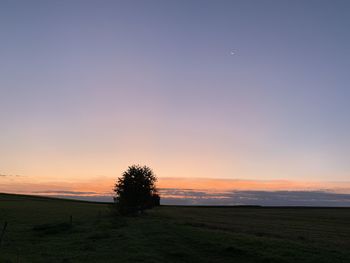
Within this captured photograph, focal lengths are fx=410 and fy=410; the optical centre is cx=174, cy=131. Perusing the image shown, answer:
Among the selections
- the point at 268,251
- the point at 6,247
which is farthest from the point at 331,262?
the point at 6,247

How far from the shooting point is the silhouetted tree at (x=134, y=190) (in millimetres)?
81794

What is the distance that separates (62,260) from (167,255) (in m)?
6.48

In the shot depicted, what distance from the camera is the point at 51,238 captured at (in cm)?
3709

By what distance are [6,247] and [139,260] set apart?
1221cm

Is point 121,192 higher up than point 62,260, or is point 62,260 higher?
point 121,192

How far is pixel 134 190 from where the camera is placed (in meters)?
84.4

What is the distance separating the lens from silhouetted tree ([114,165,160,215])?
81794 mm

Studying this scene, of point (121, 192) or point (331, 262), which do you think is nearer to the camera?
point (331, 262)

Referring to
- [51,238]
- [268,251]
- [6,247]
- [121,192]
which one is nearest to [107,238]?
[51,238]

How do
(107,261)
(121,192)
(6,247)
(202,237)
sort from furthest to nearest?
(121,192) → (202,237) → (6,247) → (107,261)

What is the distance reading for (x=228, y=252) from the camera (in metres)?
27.2

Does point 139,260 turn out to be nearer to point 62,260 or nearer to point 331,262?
point 62,260

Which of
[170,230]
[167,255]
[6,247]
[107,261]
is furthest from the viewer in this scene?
[170,230]

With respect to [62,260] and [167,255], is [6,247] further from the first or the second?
[167,255]
